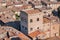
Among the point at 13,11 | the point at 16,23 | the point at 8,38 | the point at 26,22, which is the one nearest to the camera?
the point at 8,38

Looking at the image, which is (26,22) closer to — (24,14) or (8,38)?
(24,14)

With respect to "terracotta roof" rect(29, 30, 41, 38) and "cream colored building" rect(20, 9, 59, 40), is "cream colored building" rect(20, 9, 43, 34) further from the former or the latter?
"terracotta roof" rect(29, 30, 41, 38)

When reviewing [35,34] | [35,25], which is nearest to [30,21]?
[35,25]

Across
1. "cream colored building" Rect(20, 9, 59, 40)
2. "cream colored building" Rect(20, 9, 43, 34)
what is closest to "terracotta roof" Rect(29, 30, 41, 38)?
"cream colored building" Rect(20, 9, 59, 40)

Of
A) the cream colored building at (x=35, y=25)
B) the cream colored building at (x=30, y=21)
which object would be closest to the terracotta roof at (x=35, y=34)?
the cream colored building at (x=35, y=25)

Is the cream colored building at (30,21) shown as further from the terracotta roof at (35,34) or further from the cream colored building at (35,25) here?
the terracotta roof at (35,34)

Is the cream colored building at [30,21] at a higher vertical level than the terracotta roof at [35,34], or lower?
higher

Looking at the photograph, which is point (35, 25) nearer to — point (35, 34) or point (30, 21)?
point (30, 21)

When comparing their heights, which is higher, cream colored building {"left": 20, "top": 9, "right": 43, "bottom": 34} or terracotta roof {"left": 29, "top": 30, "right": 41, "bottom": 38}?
cream colored building {"left": 20, "top": 9, "right": 43, "bottom": 34}

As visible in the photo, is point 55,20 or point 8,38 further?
point 55,20

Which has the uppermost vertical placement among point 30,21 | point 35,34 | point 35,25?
point 30,21

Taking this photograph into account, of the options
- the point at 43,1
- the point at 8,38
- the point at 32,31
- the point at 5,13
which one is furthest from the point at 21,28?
the point at 43,1
